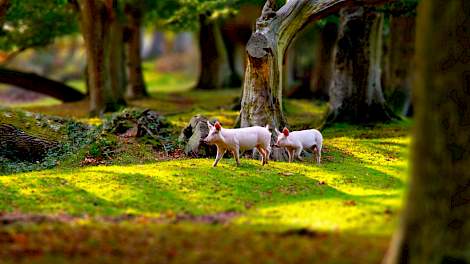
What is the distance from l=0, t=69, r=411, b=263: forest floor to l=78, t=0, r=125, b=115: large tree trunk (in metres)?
8.90

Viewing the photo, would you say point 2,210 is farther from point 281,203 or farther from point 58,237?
Result: point 281,203

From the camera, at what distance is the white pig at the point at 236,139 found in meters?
17.3

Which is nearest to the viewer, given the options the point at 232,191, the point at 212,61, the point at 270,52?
the point at 232,191

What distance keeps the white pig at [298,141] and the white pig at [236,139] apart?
0.45 metres

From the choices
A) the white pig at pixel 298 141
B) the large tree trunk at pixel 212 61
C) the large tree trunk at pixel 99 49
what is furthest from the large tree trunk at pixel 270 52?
the large tree trunk at pixel 212 61

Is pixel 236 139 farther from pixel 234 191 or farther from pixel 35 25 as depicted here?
pixel 35 25

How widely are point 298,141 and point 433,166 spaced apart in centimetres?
938

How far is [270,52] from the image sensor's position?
20172mm

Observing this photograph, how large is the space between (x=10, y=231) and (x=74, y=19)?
2755 centimetres

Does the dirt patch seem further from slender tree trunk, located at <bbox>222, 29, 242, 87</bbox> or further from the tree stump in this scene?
slender tree trunk, located at <bbox>222, 29, 242, 87</bbox>

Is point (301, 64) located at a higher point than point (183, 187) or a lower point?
higher

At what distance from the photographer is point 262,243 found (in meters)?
10.0

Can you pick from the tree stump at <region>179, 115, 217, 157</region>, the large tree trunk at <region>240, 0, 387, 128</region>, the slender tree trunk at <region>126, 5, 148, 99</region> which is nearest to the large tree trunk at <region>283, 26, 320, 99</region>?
the slender tree trunk at <region>126, 5, 148, 99</region>

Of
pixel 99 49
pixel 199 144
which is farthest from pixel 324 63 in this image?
pixel 199 144
